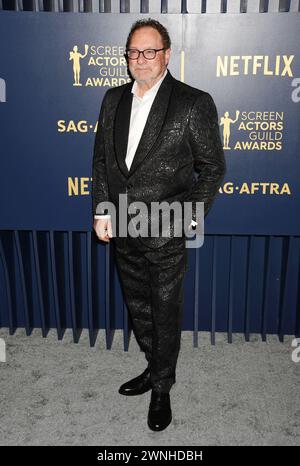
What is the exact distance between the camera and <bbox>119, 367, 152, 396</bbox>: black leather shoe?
2.23 metres

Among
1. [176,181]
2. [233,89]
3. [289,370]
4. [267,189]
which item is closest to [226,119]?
[233,89]

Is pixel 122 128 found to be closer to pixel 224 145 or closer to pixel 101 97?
pixel 101 97

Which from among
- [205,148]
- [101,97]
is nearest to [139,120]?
[205,148]

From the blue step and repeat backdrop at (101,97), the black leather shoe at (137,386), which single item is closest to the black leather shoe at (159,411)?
the black leather shoe at (137,386)

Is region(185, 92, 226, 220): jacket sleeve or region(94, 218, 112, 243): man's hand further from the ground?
region(185, 92, 226, 220): jacket sleeve

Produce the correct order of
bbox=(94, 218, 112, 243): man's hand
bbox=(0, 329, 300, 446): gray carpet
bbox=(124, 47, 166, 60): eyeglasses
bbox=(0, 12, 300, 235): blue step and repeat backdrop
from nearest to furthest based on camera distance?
bbox=(124, 47, 166, 60): eyeglasses, bbox=(0, 329, 300, 446): gray carpet, bbox=(94, 218, 112, 243): man's hand, bbox=(0, 12, 300, 235): blue step and repeat backdrop

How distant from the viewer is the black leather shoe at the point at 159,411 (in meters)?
1.99

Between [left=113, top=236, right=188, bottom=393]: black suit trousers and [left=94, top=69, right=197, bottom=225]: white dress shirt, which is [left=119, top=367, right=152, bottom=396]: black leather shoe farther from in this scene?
[left=94, top=69, right=197, bottom=225]: white dress shirt

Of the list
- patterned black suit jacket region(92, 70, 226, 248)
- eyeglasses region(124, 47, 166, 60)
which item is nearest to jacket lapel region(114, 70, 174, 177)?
patterned black suit jacket region(92, 70, 226, 248)

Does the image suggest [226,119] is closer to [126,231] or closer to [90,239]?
[126,231]

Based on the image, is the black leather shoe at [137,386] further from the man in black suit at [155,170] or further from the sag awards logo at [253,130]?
the sag awards logo at [253,130]

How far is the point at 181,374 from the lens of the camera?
2.40 m

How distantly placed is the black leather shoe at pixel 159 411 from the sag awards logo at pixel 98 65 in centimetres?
145

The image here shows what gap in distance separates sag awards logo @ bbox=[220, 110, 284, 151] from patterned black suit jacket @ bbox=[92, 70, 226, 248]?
16.6 inches
